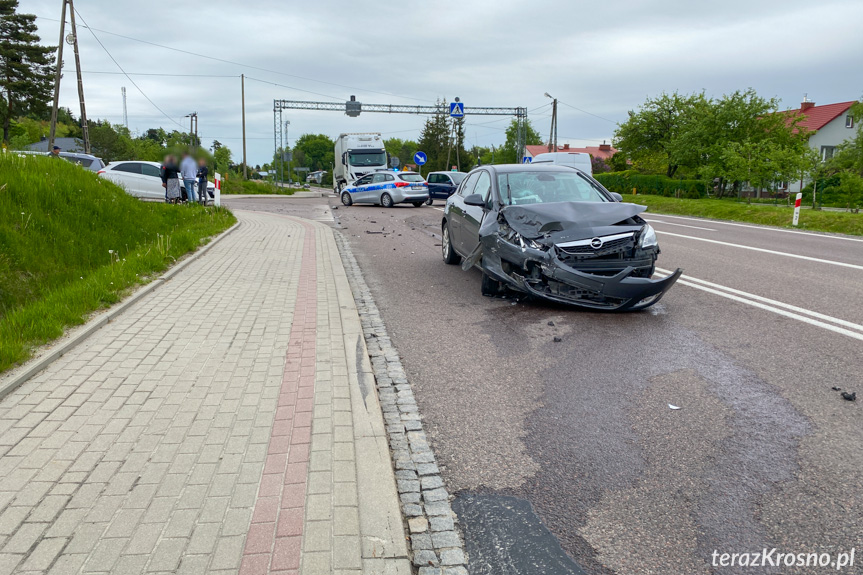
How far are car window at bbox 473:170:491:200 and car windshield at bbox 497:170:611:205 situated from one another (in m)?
0.21

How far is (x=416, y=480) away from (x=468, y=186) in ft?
22.5

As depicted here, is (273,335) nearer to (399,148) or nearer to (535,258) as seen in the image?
(535,258)

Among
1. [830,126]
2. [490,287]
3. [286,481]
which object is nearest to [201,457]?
[286,481]

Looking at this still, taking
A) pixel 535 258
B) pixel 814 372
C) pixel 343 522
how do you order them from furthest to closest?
pixel 535 258 → pixel 814 372 → pixel 343 522

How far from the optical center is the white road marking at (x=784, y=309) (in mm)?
5754

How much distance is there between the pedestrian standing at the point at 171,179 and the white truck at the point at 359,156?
16065 millimetres

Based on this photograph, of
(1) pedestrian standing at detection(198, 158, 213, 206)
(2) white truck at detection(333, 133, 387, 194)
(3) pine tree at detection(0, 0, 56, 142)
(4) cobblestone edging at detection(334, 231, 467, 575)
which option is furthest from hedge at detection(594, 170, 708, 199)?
(3) pine tree at detection(0, 0, 56, 142)

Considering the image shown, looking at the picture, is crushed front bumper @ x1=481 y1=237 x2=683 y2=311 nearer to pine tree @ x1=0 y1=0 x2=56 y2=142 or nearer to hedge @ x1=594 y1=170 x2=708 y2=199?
hedge @ x1=594 y1=170 x2=708 y2=199

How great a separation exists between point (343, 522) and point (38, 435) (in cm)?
206

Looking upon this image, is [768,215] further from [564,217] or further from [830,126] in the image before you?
[830,126]

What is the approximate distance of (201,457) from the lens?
10.9ft

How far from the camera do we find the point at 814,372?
4.60m

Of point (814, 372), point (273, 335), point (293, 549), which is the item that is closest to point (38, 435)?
point (293, 549)

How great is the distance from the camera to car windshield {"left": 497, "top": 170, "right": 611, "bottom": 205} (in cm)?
767
